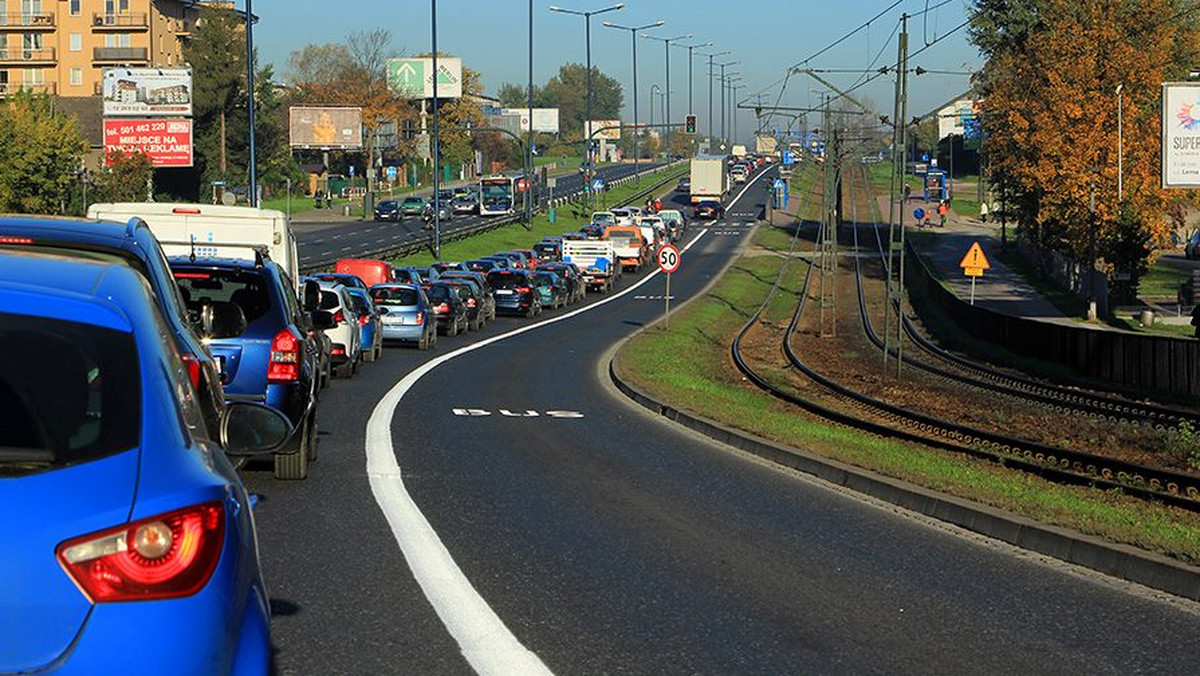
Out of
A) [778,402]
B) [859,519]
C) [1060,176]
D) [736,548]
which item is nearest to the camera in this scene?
[736,548]

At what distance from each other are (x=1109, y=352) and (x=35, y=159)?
50.9 metres

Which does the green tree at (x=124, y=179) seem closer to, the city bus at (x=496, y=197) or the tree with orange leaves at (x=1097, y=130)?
the city bus at (x=496, y=197)

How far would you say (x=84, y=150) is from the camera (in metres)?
80.6

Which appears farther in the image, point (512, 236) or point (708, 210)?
point (708, 210)

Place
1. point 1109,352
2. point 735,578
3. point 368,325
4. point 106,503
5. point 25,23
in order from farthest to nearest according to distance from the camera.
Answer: point 25,23
point 1109,352
point 368,325
point 735,578
point 106,503

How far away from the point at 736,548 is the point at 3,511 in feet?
27.1

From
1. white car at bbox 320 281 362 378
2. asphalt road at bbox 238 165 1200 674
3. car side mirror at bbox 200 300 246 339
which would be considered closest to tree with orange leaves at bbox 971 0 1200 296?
white car at bbox 320 281 362 378

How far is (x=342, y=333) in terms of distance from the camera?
2827 cm

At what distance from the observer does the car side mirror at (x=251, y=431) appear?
564cm

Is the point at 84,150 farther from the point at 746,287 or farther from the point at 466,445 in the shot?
the point at 466,445

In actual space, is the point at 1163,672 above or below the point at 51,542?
below

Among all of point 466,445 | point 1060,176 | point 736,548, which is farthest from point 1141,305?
point 736,548

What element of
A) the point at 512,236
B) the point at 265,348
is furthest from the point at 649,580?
the point at 512,236

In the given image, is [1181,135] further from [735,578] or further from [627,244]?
[735,578]
